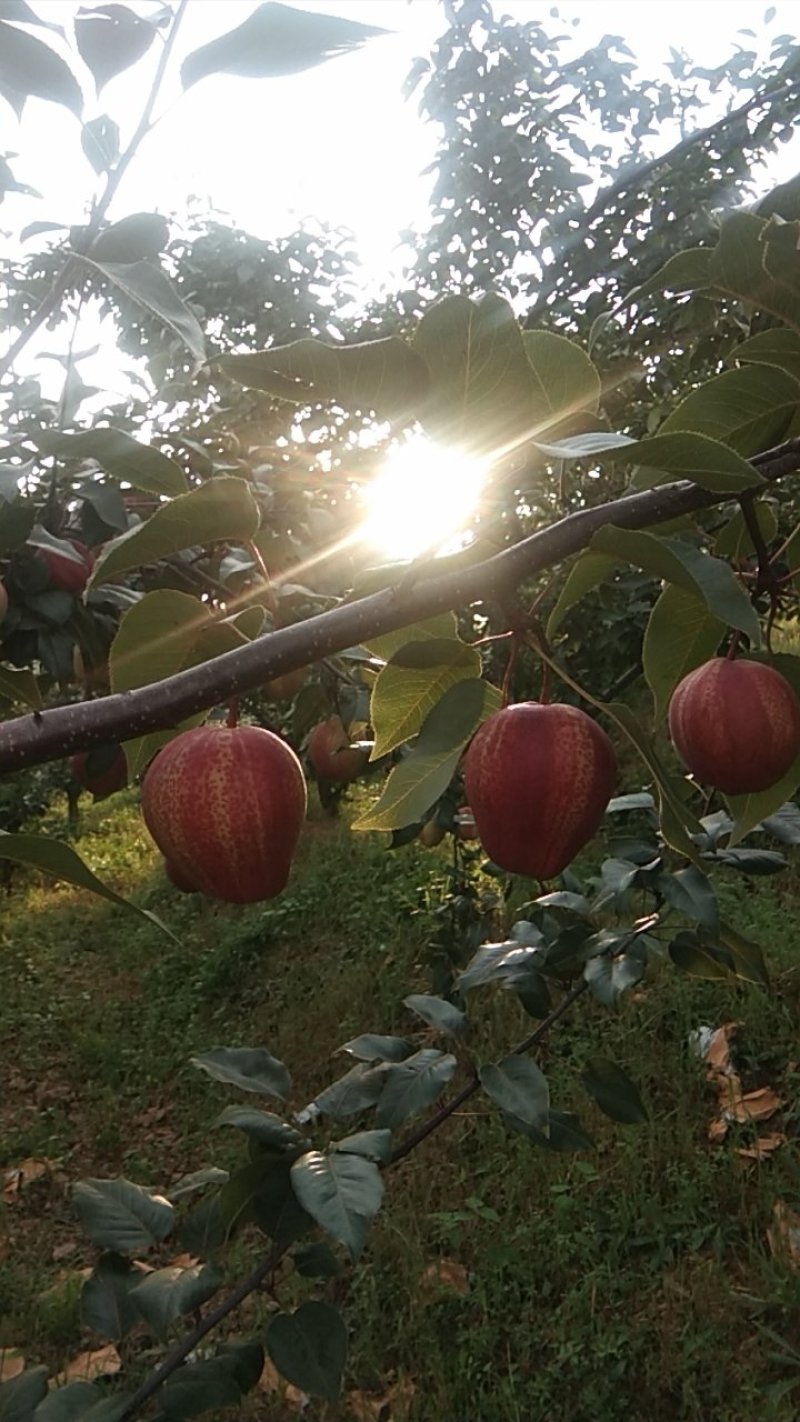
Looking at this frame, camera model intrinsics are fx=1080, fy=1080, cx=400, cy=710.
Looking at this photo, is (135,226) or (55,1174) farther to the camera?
(55,1174)

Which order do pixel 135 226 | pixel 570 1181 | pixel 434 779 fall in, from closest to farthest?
1. pixel 434 779
2. pixel 135 226
3. pixel 570 1181

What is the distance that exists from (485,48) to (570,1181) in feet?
15.6

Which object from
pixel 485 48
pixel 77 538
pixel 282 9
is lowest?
pixel 77 538

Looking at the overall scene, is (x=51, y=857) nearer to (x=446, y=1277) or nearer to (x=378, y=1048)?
(x=378, y=1048)

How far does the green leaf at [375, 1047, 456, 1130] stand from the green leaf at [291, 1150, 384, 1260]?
0.13 metres

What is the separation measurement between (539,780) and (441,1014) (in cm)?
92

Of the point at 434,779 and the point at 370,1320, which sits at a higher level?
the point at 434,779

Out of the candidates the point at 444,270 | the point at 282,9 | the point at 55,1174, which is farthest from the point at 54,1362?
the point at 444,270

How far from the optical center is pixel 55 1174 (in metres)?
3.48

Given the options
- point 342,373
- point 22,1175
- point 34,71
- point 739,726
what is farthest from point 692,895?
point 22,1175

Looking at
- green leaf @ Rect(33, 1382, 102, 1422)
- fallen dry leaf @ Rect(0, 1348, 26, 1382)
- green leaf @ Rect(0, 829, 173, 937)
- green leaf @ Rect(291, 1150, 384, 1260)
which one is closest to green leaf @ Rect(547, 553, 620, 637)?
green leaf @ Rect(0, 829, 173, 937)

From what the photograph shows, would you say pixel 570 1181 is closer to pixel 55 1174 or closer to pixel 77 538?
pixel 55 1174

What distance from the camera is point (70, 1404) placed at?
119 cm

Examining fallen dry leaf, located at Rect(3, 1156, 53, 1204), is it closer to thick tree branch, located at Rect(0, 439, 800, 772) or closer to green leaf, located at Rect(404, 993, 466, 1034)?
green leaf, located at Rect(404, 993, 466, 1034)
